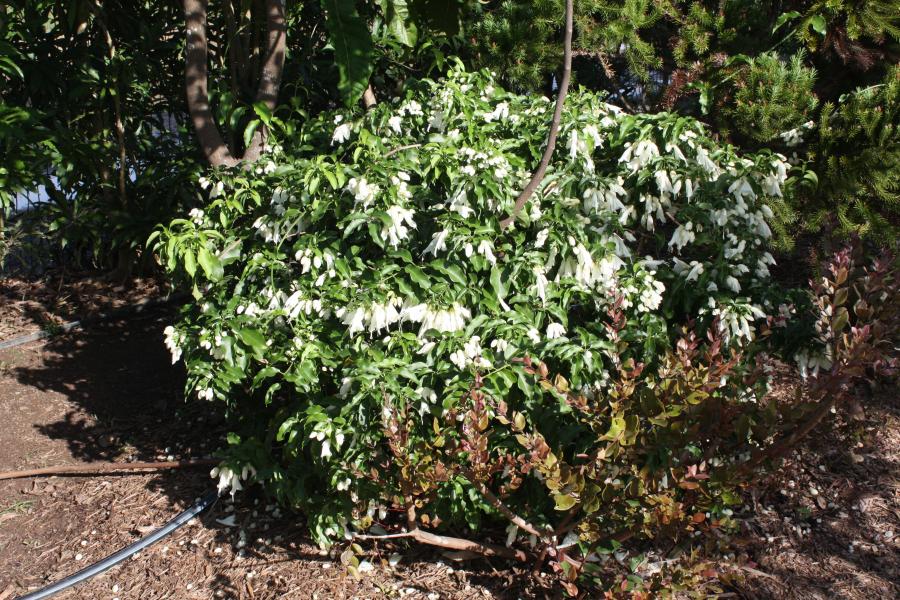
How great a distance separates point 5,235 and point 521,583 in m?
4.26

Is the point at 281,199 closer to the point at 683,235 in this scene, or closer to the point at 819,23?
the point at 683,235

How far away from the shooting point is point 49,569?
10.5 ft

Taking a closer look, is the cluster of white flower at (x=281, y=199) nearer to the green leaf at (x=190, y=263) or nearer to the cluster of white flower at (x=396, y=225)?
the green leaf at (x=190, y=263)

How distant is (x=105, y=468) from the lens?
3752 millimetres

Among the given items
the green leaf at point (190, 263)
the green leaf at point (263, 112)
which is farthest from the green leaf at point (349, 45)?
the green leaf at point (263, 112)

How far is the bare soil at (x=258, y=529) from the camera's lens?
2.81 metres

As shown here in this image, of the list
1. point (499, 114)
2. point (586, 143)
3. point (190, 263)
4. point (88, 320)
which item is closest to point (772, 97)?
point (586, 143)

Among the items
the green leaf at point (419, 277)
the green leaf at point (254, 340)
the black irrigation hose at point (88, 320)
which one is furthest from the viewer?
Result: the black irrigation hose at point (88, 320)

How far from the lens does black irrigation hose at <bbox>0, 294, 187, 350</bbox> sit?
16.1ft

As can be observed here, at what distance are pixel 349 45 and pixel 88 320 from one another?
4154mm

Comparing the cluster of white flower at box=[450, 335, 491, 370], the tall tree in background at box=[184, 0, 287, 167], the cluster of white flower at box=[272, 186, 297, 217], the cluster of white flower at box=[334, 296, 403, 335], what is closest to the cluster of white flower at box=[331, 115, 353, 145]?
the cluster of white flower at box=[272, 186, 297, 217]

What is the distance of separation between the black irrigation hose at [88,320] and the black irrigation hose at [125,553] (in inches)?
66.2

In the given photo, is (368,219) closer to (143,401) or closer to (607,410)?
(607,410)

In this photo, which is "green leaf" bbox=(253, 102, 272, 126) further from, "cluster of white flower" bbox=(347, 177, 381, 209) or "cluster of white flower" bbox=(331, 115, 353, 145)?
"cluster of white flower" bbox=(347, 177, 381, 209)
